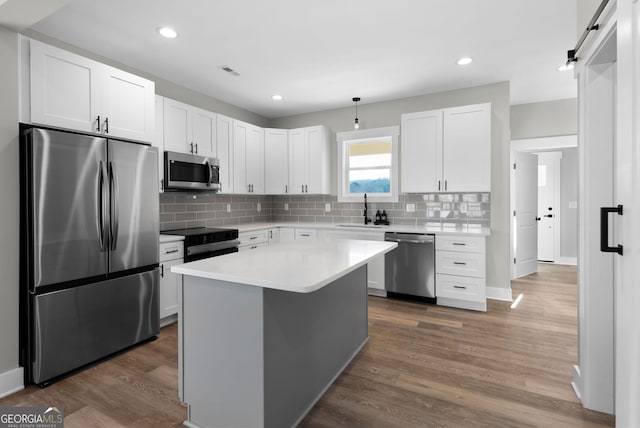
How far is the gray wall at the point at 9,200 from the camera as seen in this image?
6.79 ft

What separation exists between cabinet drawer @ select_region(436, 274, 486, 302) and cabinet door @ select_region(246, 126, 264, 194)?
9.38 ft

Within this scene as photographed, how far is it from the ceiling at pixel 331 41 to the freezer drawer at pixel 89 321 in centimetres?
211

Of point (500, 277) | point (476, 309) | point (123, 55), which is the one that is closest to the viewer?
point (123, 55)

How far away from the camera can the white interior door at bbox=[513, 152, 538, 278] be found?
17.1ft

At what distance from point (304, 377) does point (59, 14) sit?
10.4 ft

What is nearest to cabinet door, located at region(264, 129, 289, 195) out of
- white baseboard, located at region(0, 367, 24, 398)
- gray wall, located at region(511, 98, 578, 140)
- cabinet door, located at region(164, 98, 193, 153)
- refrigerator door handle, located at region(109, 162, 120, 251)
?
cabinet door, located at region(164, 98, 193, 153)

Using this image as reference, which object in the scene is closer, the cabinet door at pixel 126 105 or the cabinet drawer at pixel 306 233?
the cabinet door at pixel 126 105

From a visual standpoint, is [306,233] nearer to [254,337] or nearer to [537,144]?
[254,337]

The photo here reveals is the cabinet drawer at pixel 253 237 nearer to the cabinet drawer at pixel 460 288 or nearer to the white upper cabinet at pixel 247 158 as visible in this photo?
the white upper cabinet at pixel 247 158

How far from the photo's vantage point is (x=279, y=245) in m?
2.58

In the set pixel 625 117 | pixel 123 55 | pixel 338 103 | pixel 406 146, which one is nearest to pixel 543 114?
pixel 406 146

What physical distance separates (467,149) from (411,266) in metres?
1.59

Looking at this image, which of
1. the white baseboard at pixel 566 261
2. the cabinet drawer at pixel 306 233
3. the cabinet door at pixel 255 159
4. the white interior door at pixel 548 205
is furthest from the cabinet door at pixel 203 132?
the white baseboard at pixel 566 261

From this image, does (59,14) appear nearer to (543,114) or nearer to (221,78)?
(221,78)
